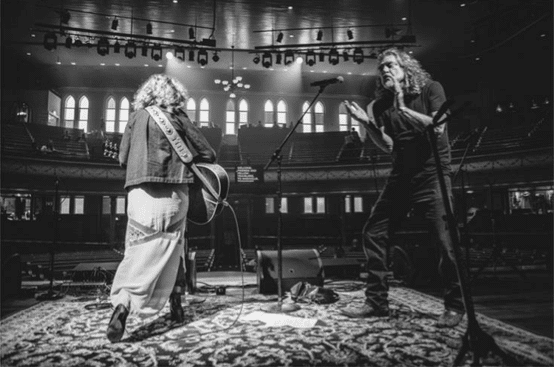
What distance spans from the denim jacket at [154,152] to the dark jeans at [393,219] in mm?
1362

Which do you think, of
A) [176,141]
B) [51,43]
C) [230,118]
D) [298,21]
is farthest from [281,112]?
[176,141]

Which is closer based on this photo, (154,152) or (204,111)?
(154,152)

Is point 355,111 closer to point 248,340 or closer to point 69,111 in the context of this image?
point 248,340

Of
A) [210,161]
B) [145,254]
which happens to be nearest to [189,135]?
[210,161]

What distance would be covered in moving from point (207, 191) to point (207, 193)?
0.03 metres

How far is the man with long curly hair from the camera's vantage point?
2.43 metres

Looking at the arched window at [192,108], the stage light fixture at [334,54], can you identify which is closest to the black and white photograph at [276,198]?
the arched window at [192,108]

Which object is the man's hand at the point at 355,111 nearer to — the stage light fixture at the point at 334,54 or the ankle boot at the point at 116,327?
the ankle boot at the point at 116,327

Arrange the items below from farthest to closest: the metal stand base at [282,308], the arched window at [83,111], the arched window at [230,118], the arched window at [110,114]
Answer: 1. the arched window at [230,118]
2. the arched window at [110,114]
3. the arched window at [83,111]
4. the metal stand base at [282,308]

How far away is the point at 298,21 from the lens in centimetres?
1354

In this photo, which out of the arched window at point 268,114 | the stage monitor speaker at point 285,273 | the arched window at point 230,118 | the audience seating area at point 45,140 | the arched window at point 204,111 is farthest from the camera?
the arched window at point 268,114

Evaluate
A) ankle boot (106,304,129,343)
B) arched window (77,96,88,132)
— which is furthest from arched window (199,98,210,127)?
ankle boot (106,304,129,343)

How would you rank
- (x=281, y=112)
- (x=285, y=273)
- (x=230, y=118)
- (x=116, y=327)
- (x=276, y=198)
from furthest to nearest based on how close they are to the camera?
(x=281, y=112)
(x=230, y=118)
(x=276, y=198)
(x=285, y=273)
(x=116, y=327)

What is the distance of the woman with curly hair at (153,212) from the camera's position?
230 cm
